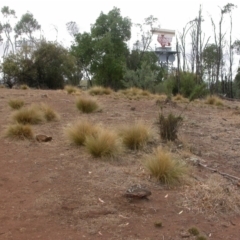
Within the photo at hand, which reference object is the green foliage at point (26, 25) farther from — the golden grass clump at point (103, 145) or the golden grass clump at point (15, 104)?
the golden grass clump at point (103, 145)

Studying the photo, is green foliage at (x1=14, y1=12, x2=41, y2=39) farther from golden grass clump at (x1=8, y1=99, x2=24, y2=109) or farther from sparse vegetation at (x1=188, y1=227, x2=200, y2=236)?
sparse vegetation at (x1=188, y1=227, x2=200, y2=236)

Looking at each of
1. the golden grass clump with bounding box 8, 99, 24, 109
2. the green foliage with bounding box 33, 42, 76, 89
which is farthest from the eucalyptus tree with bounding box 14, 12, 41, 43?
the golden grass clump with bounding box 8, 99, 24, 109

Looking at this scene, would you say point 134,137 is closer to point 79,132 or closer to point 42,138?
point 79,132

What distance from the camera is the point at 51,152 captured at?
7.37 meters

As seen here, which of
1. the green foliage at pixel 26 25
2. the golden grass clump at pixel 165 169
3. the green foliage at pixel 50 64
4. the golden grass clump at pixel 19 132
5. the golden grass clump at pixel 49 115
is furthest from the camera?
the green foliage at pixel 26 25

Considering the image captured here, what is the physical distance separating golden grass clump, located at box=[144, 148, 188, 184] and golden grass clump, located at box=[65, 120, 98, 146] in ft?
5.34

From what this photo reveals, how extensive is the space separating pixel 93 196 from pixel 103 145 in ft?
5.25

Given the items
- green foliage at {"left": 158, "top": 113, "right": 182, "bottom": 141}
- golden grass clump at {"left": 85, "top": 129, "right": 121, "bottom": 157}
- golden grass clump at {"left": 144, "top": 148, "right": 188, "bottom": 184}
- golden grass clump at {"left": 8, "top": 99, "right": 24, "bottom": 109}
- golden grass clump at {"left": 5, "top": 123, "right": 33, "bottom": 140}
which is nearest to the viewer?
golden grass clump at {"left": 144, "top": 148, "right": 188, "bottom": 184}

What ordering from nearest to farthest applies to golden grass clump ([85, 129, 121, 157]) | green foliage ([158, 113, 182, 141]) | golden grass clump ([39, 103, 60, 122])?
golden grass clump ([85, 129, 121, 157]) < green foliage ([158, 113, 182, 141]) < golden grass clump ([39, 103, 60, 122])

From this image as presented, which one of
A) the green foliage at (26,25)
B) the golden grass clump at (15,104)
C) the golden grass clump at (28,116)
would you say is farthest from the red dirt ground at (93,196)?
the green foliage at (26,25)

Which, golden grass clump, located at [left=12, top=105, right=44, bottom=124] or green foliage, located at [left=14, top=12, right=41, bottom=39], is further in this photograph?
green foliage, located at [left=14, top=12, right=41, bottom=39]

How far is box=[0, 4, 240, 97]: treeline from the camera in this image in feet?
93.3

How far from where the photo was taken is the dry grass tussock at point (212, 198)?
219 inches

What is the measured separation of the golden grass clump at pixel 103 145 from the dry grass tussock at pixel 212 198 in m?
1.53
